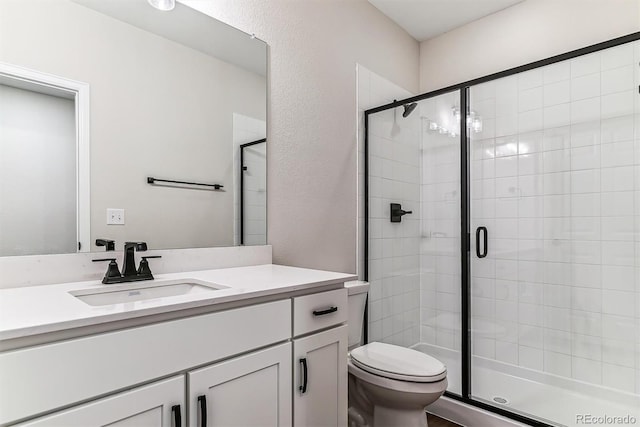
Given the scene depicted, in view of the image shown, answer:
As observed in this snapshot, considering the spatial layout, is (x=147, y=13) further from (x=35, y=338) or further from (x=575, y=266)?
(x=575, y=266)

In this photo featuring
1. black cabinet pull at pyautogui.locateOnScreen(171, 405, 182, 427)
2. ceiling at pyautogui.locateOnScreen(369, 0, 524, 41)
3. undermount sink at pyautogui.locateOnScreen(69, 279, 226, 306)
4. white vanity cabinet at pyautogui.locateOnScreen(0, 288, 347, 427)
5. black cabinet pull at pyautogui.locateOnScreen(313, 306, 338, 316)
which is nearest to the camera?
white vanity cabinet at pyautogui.locateOnScreen(0, 288, 347, 427)

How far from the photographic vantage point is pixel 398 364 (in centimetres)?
170

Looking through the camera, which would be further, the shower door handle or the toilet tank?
the shower door handle

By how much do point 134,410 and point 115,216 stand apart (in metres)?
0.72

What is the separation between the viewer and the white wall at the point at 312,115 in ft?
5.99

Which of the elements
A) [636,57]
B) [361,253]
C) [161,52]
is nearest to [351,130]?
[361,253]

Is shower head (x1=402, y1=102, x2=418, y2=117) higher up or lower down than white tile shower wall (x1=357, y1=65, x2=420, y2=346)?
higher up

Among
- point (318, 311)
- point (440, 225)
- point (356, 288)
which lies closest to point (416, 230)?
point (440, 225)

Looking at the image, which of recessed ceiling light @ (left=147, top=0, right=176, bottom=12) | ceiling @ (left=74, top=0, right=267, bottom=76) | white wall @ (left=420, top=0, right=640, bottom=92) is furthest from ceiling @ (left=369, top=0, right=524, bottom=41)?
recessed ceiling light @ (left=147, top=0, right=176, bottom=12)

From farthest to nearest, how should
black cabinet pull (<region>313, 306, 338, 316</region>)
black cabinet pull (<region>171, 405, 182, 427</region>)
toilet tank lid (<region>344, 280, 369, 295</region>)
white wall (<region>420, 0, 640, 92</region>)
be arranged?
white wall (<region>420, 0, 640, 92</region>) < toilet tank lid (<region>344, 280, 369, 295</region>) < black cabinet pull (<region>313, 306, 338, 316</region>) < black cabinet pull (<region>171, 405, 182, 427</region>)

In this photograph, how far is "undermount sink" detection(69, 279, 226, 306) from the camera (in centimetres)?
111

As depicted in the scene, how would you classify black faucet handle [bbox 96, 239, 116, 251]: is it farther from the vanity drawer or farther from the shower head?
the shower head

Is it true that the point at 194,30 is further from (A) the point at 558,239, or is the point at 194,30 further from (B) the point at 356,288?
(A) the point at 558,239

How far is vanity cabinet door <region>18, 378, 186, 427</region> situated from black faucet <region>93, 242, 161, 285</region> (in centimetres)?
A: 47
